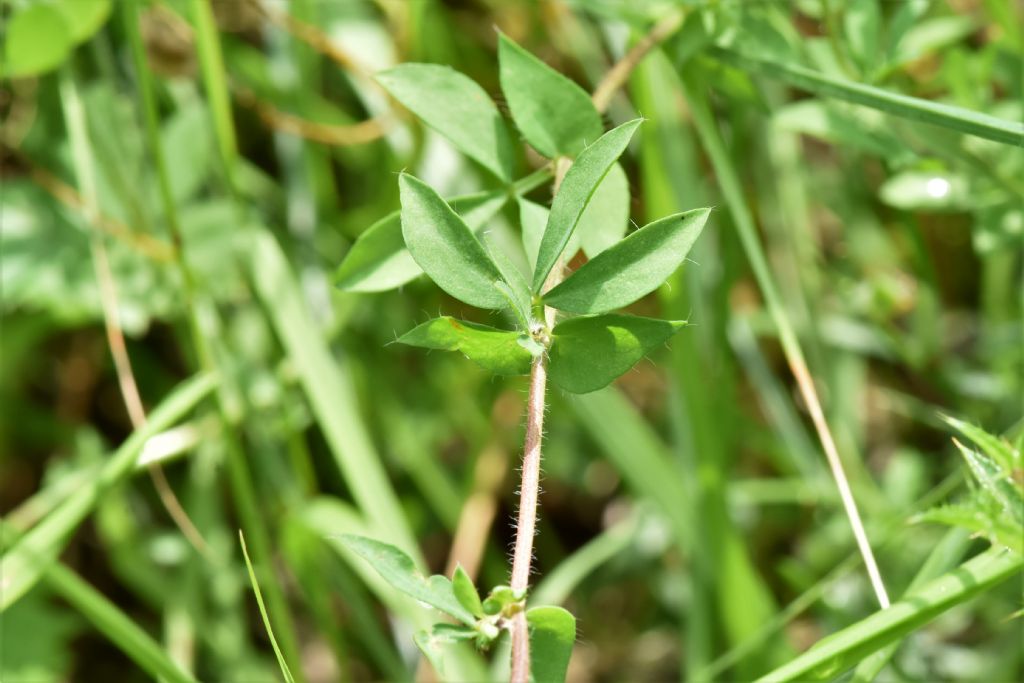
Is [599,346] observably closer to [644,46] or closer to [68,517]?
[644,46]

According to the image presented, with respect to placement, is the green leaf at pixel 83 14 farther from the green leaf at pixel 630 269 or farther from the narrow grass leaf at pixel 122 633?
the green leaf at pixel 630 269

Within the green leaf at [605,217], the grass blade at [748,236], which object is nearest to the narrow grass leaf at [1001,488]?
the grass blade at [748,236]

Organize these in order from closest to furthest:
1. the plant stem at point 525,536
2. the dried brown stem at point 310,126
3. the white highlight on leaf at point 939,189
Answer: the plant stem at point 525,536
the white highlight on leaf at point 939,189
the dried brown stem at point 310,126

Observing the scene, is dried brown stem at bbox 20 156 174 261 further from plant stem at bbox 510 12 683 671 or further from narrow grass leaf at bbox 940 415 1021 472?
narrow grass leaf at bbox 940 415 1021 472

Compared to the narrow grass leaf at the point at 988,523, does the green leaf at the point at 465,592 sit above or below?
above

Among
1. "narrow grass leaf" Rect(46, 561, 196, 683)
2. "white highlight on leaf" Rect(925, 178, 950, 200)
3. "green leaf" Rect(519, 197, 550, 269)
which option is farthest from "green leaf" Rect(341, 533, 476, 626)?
"white highlight on leaf" Rect(925, 178, 950, 200)

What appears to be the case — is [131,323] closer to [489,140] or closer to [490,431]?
[490,431]
